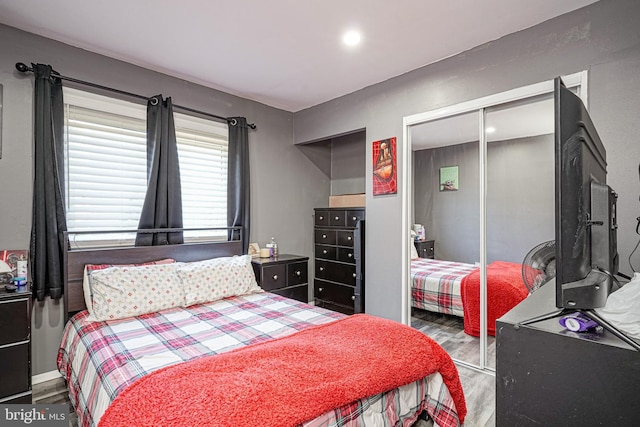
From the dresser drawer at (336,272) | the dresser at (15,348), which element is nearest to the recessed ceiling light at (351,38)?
the dresser drawer at (336,272)

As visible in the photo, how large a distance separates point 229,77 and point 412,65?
1.71 meters

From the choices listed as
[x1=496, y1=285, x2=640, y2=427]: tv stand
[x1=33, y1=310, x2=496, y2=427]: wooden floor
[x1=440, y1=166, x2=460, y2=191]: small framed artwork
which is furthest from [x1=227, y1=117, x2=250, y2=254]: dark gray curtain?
[x1=496, y1=285, x2=640, y2=427]: tv stand

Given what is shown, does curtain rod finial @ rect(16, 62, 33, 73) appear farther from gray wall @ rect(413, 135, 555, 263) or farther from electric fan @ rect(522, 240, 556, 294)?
electric fan @ rect(522, 240, 556, 294)

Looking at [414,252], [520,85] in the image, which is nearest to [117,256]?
[414,252]

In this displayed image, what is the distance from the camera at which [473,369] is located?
8.66 ft

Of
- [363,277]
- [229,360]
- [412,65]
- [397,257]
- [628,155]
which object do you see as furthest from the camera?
[363,277]

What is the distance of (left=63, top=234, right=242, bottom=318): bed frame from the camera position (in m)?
2.47

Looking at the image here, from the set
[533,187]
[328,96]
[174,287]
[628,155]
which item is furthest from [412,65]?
[174,287]

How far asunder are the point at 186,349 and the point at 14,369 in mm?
1111

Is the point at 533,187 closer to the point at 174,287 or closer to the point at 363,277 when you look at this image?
the point at 363,277

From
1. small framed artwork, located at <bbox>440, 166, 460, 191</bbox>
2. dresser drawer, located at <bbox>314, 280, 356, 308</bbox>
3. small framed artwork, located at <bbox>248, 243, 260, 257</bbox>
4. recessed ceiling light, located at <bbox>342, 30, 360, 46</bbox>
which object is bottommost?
dresser drawer, located at <bbox>314, 280, 356, 308</bbox>

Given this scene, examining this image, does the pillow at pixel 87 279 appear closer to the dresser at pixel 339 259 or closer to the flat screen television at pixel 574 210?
the dresser at pixel 339 259

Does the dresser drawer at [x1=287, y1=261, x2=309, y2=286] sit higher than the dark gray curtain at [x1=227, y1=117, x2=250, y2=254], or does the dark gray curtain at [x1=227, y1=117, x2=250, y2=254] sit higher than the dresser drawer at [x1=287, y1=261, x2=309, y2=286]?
the dark gray curtain at [x1=227, y1=117, x2=250, y2=254]

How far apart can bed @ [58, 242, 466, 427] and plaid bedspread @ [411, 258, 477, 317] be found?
1.08m
